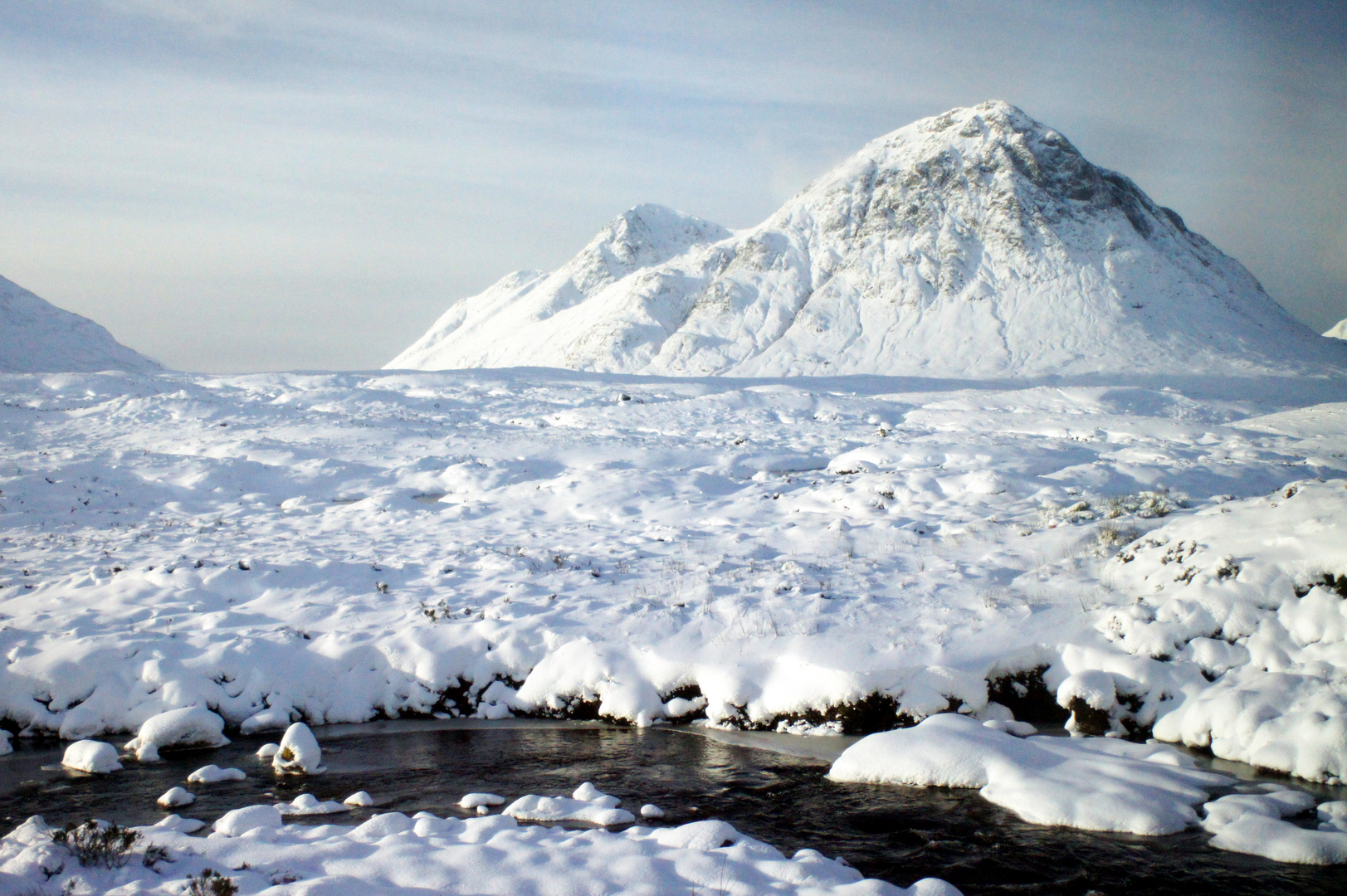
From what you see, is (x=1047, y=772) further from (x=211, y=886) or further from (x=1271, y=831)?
(x=211, y=886)

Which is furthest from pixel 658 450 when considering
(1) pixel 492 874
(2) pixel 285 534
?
(1) pixel 492 874

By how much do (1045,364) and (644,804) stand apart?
73.4 metres

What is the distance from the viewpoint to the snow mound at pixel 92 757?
9477mm

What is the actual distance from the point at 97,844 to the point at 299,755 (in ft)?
10.2

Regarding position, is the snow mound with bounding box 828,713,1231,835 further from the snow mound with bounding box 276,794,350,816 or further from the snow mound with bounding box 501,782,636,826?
the snow mound with bounding box 276,794,350,816

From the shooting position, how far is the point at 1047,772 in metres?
8.40

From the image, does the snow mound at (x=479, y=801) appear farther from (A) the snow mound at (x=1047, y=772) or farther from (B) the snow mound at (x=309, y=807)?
(A) the snow mound at (x=1047, y=772)

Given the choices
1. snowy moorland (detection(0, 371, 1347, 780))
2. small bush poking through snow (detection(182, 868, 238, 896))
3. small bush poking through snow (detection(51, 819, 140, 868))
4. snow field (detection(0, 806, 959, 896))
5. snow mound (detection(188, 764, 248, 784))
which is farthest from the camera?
snowy moorland (detection(0, 371, 1347, 780))

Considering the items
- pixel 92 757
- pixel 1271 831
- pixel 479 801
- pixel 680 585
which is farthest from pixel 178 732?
pixel 1271 831

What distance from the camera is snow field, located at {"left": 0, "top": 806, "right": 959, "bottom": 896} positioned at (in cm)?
614

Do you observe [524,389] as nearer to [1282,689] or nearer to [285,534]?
[285,534]

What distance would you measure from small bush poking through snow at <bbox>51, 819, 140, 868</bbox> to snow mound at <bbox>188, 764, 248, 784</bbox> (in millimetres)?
2347

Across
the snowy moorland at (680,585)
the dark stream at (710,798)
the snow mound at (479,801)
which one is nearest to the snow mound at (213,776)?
the dark stream at (710,798)

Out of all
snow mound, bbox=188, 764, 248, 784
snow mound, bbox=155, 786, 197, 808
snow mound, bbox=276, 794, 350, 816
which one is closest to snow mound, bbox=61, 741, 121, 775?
snow mound, bbox=188, 764, 248, 784
